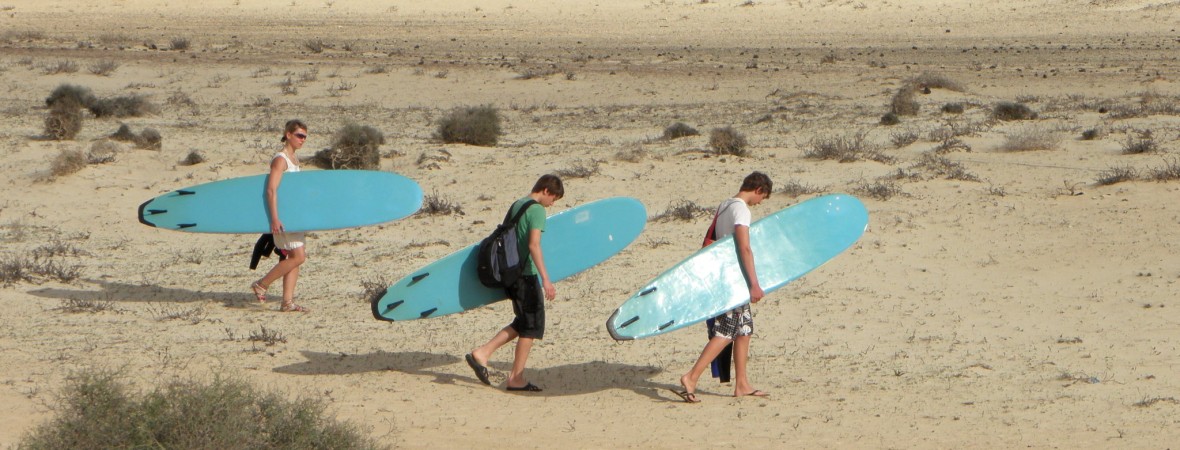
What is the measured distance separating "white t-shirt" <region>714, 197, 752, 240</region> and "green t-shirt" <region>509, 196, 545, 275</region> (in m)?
1.01

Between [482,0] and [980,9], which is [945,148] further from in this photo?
[482,0]

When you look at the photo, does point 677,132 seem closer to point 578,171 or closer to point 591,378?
point 578,171

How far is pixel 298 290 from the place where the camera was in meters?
10.9

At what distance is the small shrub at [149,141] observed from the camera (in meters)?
17.9

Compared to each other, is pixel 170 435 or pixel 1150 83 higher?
pixel 170 435

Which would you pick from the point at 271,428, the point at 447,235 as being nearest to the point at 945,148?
the point at 447,235

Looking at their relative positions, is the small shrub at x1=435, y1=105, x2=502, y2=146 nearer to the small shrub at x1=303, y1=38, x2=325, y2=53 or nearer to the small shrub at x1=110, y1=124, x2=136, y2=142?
the small shrub at x1=110, y1=124, x2=136, y2=142

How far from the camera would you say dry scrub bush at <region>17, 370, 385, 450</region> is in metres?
5.20

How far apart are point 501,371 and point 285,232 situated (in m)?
2.16

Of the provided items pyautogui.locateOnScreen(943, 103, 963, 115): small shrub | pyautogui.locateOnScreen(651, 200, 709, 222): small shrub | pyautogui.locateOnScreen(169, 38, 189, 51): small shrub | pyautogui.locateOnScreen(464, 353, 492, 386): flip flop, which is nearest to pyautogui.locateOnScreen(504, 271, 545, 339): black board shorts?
pyautogui.locateOnScreen(464, 353, 492, 386): flip flop

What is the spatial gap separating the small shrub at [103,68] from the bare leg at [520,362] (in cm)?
2634

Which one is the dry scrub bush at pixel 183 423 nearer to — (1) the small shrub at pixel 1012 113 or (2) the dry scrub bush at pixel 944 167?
(2) the dry scrub bush at pixel 944 167

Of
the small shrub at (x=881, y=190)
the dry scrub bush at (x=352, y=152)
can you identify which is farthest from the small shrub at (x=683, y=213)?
the dry scrub bush at (x=352, y=152)

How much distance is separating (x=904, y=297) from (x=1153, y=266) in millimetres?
2325
